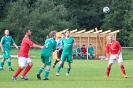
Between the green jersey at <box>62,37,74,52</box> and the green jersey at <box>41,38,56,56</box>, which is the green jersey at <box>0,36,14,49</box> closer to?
the green jersey at <box>62,37,74,52</box>

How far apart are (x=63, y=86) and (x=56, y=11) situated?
2174 inches

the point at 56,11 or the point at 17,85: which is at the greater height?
the point at 56,11

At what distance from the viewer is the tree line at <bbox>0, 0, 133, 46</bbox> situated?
68319 millimetres

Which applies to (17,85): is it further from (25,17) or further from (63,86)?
(25,17)

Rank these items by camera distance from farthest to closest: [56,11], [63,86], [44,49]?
1. [56,11]
2. [44,49]
3. [63,86]

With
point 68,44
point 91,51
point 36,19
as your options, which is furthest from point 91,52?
point 68,44

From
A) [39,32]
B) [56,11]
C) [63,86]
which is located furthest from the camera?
[56,11]

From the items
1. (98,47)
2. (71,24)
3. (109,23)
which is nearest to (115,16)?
(109,23)

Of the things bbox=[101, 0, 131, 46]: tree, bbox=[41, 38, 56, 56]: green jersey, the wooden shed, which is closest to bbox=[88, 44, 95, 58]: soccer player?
the wooden shed

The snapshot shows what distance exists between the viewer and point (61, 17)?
72.1 meters

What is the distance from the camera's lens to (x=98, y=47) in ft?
159

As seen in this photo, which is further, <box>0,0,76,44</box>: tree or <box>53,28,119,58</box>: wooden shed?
<box>0,0,76,44</box>: tree

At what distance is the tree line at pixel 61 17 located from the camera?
224 ft

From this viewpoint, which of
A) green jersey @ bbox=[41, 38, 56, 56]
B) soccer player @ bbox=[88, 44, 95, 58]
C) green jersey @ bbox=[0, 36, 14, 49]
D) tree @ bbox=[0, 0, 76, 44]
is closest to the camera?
green jersey @ bbox=[41, 38, 56, 56]
